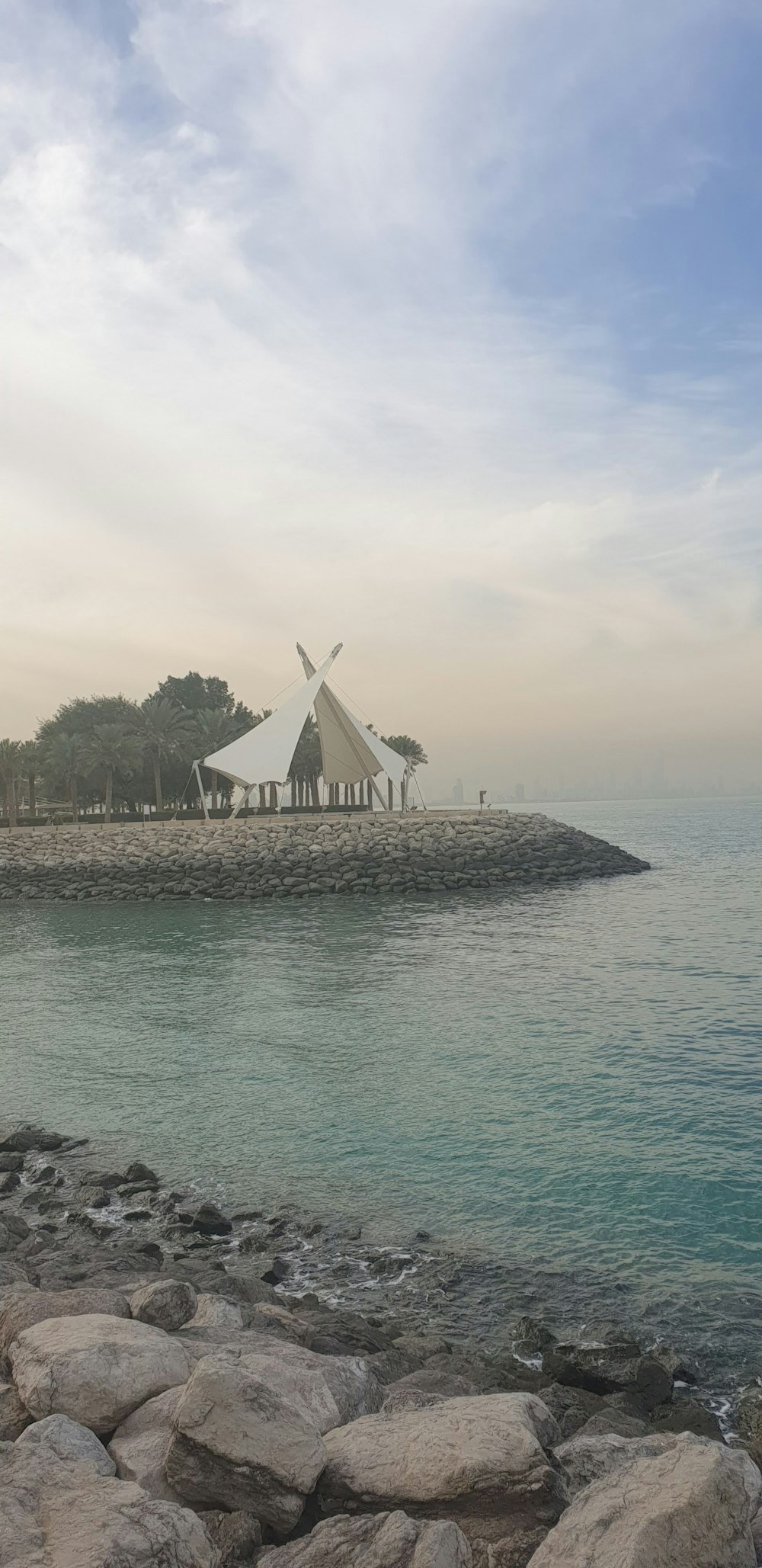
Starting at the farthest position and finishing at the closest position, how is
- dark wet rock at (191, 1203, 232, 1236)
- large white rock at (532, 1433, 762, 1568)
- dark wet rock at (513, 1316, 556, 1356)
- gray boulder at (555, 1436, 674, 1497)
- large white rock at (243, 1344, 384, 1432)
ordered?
dark wet rock at (191, 1203, 232, 1236) → dark wet rock at (513, 1316, 556, 1356) → large white rock at (243, 1344, 384, 1432) → gray boulder at (555, 1436, 674, 1497) → large white rock at (532, 1433, 762, 1568)

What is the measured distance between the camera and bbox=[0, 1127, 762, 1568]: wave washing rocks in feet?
12.3

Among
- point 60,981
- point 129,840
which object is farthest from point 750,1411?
point 129,840

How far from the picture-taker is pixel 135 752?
68688 millimetres

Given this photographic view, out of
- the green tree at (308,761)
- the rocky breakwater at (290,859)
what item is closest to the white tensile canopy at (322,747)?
the rocky breakwater at (290,859)

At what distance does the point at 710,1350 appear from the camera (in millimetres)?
7484

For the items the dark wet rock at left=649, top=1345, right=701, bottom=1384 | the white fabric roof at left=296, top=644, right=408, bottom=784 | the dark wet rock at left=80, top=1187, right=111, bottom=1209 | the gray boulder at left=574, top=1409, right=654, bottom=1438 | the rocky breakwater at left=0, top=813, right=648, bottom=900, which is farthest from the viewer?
the white fabric roof at left=296, top=644, right=408, bottom=784

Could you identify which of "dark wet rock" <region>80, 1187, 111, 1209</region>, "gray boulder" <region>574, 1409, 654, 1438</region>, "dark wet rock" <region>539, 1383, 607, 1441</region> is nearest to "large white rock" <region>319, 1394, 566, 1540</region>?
"gray boulder" <region>574, 1409, 654, 1438</region>

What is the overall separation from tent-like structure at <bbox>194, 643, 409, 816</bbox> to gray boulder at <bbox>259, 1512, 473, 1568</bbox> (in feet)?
180

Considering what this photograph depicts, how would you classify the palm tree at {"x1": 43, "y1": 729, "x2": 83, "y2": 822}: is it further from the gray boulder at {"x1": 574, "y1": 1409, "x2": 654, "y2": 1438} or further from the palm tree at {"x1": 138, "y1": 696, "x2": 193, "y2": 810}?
the gray boulder at {"x1": 574, "y1": 1409, "x2": 654, "y2": 1438}

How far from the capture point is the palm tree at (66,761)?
7012 cm

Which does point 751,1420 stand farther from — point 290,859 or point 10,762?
point 10,762

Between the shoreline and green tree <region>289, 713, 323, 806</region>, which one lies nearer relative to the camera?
the shoreline

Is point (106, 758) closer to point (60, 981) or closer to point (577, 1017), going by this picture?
point (60, 981)

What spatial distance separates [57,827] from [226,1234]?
4864cm
